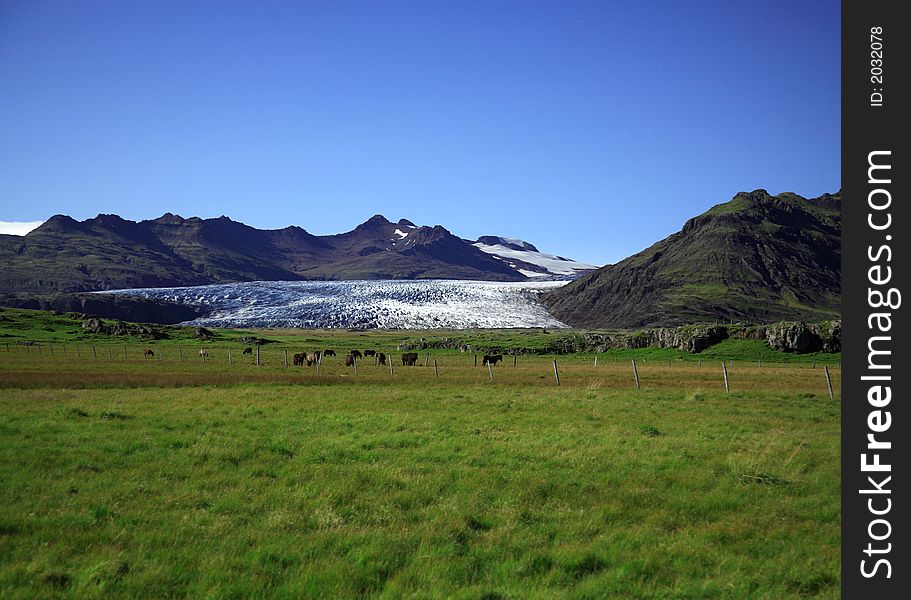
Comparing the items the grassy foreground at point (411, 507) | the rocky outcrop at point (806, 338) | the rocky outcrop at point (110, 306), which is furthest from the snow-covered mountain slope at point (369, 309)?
the grassy foreground at point (411, 507)

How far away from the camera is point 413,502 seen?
10.6 meters

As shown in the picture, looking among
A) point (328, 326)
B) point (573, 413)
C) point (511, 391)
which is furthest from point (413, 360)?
point (328, 326)

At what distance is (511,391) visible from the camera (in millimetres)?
31031

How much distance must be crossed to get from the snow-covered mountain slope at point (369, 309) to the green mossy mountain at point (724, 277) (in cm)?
1699

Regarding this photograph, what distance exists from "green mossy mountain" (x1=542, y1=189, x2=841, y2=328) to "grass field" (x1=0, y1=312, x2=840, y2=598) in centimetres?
12742

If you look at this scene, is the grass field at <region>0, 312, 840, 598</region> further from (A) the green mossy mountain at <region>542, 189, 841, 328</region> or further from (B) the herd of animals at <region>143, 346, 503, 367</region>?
(A) the green mossy mountain at <region>542, 189, 841, 328</region>

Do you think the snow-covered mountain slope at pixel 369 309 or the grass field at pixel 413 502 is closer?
the grass field at pixel 413 502

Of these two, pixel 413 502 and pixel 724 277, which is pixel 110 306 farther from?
pixel 413 502

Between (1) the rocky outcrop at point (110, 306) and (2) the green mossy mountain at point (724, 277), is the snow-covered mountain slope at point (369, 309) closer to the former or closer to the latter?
Result: (1) the rocky outcrop at point (110, 306)

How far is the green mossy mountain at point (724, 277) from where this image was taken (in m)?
143

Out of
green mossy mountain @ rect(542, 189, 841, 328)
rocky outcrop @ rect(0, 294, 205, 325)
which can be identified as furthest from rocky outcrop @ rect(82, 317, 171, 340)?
green mossy mountain @ rect(542, 189, 841, 328)

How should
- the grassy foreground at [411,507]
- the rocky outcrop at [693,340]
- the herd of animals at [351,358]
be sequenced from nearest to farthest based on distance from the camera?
the grassy foreground at [411,507] → the herd of animals at [351,358] → the rocky outcrop at [693,340]
